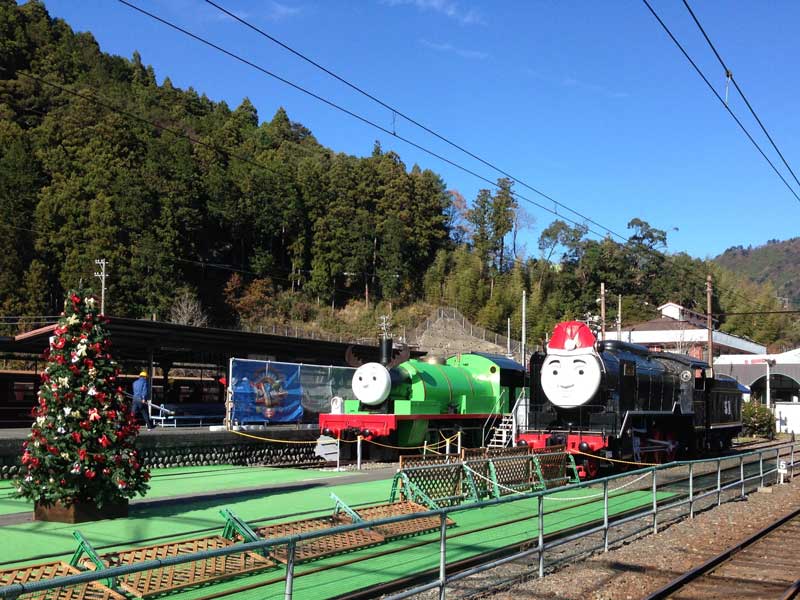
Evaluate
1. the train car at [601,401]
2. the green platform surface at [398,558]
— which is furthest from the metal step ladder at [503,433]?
the green platform surface at [398,558]

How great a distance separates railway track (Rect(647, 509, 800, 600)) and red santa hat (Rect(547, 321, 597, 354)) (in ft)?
21.7

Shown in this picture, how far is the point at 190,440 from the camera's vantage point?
18.4 meters

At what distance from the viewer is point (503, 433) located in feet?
76.0

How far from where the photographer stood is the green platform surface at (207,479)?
13.6 meters

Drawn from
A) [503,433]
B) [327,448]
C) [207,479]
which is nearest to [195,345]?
→ [327,448]

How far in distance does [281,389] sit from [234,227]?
51.5 metres

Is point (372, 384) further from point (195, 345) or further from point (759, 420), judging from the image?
point (759, 420)

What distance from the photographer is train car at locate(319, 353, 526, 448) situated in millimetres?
20453

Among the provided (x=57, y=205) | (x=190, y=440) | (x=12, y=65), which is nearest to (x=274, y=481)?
(x=190, y=440)

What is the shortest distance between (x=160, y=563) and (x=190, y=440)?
14.5m

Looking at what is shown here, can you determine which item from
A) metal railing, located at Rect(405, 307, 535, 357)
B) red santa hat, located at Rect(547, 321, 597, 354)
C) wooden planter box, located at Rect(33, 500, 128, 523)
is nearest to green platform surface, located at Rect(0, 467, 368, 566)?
wooden planter box, located at Rect(33, 500, 128, 523)

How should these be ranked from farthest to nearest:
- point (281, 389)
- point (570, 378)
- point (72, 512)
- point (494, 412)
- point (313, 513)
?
point (494, 412)
point (281, 389)
point (570, 378)
point (313, 513)
point (72, 512)

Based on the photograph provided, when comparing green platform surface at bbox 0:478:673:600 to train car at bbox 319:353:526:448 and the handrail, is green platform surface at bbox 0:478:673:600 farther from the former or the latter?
the handrail

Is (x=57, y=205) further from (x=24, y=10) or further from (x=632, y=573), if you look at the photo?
(x=632, y=573)
